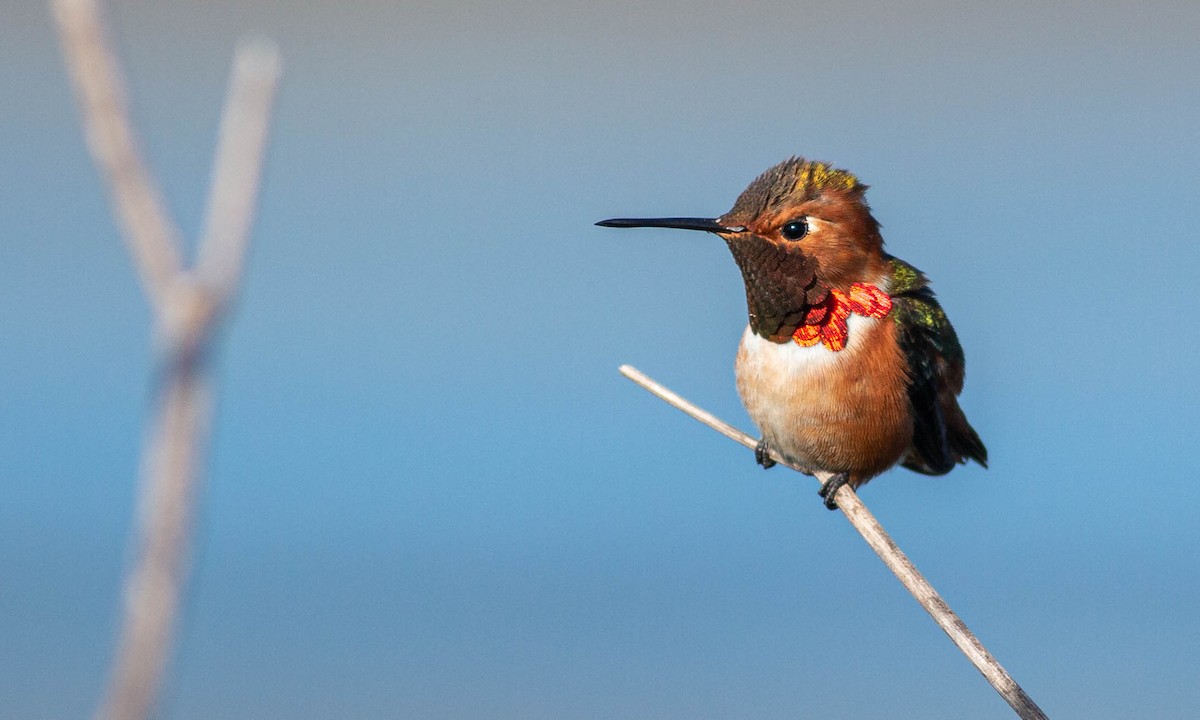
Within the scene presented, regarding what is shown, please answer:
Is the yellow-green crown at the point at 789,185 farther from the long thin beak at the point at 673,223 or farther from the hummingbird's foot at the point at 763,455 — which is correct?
the hummingbird's foot at the point at 763,455

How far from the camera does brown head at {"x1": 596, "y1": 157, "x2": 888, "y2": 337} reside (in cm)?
262

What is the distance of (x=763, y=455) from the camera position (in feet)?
9.41

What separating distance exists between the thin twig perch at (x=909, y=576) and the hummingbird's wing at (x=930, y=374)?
1.59ft

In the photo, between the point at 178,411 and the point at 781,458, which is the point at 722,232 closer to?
the point at 781,458

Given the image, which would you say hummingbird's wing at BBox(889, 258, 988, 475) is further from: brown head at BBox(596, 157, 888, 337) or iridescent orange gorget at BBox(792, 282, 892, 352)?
brown head at BBox(596, 157, 888, 337)

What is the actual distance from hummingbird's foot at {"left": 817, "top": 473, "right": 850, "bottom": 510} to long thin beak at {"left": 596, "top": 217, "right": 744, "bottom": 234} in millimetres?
587

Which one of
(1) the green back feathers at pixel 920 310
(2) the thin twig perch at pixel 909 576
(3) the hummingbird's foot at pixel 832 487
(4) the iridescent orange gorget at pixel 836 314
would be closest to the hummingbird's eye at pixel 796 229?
(4) the iridescent orange gorget at pixel 836 314

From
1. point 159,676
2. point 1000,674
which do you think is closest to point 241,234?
point 159,676

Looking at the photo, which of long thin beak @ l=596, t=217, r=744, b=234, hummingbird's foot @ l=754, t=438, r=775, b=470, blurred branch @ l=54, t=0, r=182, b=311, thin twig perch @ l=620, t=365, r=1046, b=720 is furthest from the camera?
hummingbird's foot @ l=754, t=438, r=775, b=470

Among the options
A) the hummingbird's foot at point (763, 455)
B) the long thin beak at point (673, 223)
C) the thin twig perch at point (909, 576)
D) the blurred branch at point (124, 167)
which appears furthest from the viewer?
the hummingbird's foot at point (763, 455)

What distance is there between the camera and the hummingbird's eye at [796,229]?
2.64 meters

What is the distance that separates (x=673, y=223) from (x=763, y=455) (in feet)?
2.15

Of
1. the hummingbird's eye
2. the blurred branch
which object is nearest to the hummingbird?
the hummingbird's eye

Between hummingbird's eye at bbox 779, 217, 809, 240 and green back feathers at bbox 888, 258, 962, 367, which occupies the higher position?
hummingbird's eye at bbox 779, 217, 809, 240
